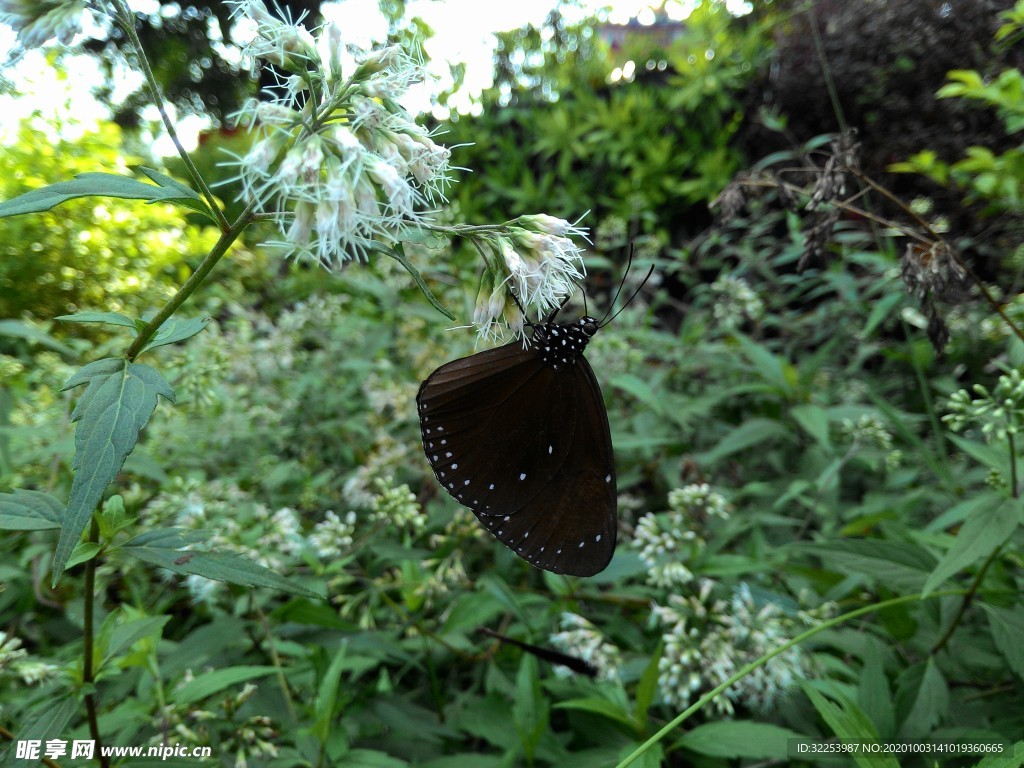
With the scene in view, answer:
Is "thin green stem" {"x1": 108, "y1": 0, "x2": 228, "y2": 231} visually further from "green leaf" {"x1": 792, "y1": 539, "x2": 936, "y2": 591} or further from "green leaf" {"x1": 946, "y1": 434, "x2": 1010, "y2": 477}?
"green leaf" {"x1": 946, "y1": 434, "x2": 1010, "y2": 477}

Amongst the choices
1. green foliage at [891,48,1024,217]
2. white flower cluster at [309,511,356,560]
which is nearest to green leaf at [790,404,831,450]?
green foliage at [891,48,1024,217]

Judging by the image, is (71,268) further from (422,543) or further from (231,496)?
(422,543)

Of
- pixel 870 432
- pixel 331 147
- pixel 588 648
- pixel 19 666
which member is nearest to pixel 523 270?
pixel 331 147

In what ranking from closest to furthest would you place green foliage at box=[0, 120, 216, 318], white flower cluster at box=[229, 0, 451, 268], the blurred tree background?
1. white flower cluster at box=[229, 0, 451, 268]
2. the blurred tree background
3. green foliage at box=[0, 120, 216, 318]

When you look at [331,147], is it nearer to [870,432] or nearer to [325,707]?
[325,707]

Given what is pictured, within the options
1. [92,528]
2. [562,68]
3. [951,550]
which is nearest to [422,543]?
[92,528]

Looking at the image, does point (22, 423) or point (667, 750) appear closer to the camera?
point (667, 750)
